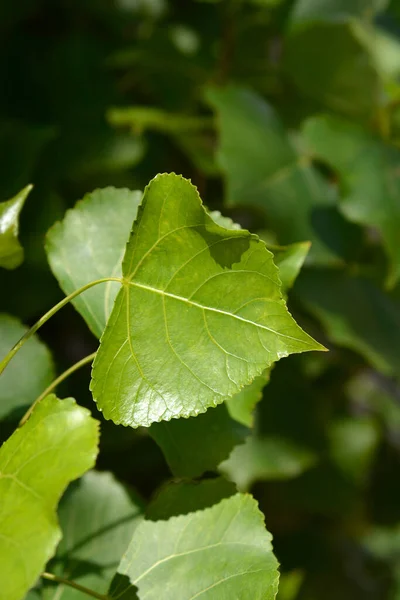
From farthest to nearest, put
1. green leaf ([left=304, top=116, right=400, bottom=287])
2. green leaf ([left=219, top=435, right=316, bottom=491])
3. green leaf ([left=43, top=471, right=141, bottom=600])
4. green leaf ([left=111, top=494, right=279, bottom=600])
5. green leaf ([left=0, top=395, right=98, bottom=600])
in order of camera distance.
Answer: green leaf ([left=219, top=435, right=316, bottom=491]), green leaf ([left=304, top=116, right=400, bottom=287]), green leaf ([left=43, top=471, right=141, bottom=600]), green leaf ([left=111, top=494, right=279, bottom=600]), green leaf ([left=0, top=395, right=98, bottom=600])

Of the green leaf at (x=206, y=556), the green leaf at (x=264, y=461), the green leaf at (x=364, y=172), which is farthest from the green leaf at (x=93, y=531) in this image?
the green leaf at (x=364, y=172)

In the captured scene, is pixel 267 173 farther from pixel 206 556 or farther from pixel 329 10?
pixel 206 556

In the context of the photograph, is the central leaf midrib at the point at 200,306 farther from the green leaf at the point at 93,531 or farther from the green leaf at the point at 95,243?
the green leaf at the point at 93,531

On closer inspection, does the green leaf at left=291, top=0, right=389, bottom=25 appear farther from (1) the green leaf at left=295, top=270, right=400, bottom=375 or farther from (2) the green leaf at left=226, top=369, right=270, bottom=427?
(2) the green leaf at left=226, top=369, right=270, bottom=427

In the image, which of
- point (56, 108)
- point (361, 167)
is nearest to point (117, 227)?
point (361, 167)

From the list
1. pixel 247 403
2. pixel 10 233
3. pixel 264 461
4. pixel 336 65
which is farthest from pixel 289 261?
pixel 336 65

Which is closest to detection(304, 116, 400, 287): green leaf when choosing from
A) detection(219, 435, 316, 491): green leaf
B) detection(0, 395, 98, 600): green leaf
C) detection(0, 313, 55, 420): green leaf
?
detection(219, 435, 316, 491): green leaf
